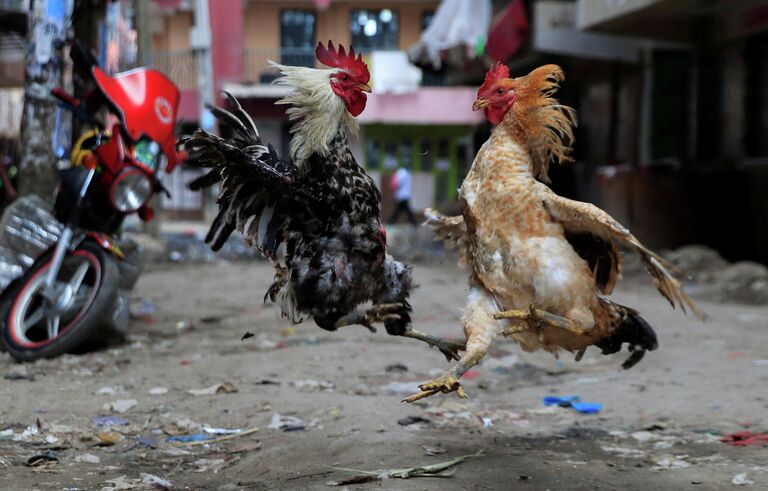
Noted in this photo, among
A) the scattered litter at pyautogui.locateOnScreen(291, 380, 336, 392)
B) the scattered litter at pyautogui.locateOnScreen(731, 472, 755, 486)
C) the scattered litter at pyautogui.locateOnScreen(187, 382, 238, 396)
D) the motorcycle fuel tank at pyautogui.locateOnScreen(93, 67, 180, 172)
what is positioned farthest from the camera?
the motorcycle fuel tank at pyautogui.locateOnScreen(93, 67, 180, 172)

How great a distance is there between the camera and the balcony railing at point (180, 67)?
24.2 m

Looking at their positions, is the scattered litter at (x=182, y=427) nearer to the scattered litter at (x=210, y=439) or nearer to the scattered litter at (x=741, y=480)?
the scattered litter at (x=210, y=439)

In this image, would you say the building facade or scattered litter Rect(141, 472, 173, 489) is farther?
the building facade

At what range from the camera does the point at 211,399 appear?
5160mm

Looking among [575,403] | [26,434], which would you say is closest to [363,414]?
[575,403]

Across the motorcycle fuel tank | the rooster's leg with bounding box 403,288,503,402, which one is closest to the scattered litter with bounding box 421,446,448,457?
the rooster's leg with bounding box 403,288,503,402

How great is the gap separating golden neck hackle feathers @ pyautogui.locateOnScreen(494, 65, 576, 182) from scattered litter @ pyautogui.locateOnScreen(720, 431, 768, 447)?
5.54ft

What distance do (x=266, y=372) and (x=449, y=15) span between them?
570 inches

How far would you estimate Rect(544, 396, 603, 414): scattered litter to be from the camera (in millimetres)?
5160

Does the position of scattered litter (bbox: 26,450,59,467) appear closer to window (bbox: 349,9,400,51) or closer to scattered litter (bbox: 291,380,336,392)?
scattered litter (bbox: 291,380,336,392)

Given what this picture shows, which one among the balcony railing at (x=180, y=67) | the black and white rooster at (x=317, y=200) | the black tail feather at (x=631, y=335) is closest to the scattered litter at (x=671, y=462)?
the black tail feather at (x=631, y=335)

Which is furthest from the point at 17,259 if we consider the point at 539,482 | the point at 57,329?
the point at 539,482

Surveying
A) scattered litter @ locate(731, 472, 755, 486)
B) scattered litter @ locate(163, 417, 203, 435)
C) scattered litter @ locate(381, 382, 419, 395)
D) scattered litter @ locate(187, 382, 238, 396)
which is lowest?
scattered litter @ locate(381, 382, 419, 395)

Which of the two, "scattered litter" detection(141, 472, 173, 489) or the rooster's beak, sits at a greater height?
the rooster's beak
